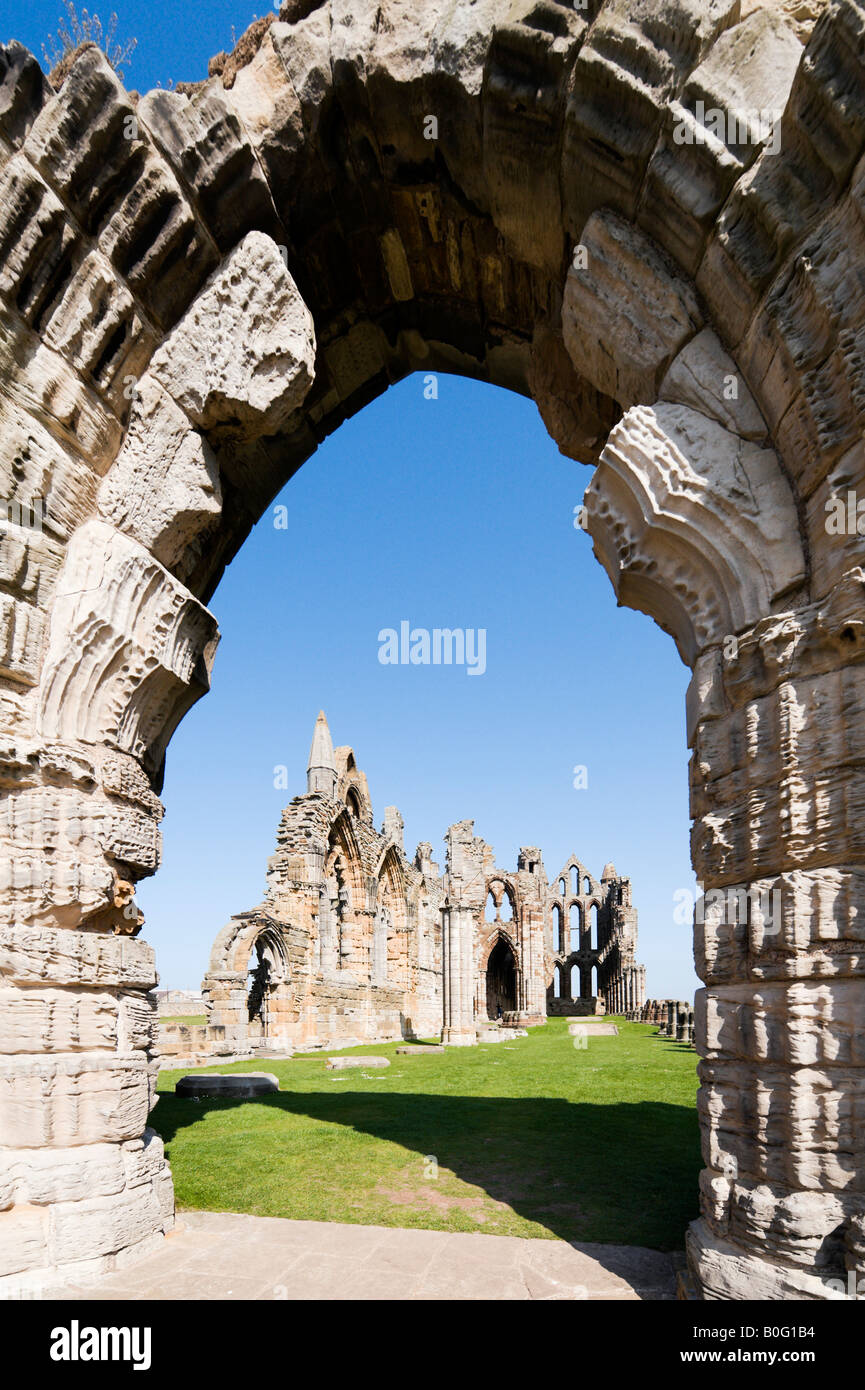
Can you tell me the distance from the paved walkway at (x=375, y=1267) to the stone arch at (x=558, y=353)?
Result: 294 millimetres

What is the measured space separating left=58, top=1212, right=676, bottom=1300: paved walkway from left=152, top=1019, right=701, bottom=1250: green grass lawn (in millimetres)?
255

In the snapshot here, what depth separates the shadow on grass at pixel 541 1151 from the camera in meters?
4.48

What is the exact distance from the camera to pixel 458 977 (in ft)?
74.6

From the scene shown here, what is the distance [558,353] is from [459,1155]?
575 centimetres

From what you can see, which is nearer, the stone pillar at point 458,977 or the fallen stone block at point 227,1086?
the fallen stone block at point 227,1086

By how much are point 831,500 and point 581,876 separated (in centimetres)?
5050

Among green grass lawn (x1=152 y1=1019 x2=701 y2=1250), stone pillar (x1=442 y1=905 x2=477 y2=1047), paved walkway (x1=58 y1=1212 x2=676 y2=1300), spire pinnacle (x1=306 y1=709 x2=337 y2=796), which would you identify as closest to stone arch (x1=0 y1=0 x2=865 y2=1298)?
paved walkway (x1=58 y1=1212 x2=676 y2=1300)

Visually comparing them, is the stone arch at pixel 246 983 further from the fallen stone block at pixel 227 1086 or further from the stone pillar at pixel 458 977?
the fallen stone block at pixel 227 1086

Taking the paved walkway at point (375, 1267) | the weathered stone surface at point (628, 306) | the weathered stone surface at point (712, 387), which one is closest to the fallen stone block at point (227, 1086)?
the paved walkway at point (375, 1267)

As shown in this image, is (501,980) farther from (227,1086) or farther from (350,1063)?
(227,1086)

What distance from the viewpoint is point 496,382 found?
646cm

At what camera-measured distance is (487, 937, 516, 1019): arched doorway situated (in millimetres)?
45688

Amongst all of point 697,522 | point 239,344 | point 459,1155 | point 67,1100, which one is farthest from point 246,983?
point 697,522
